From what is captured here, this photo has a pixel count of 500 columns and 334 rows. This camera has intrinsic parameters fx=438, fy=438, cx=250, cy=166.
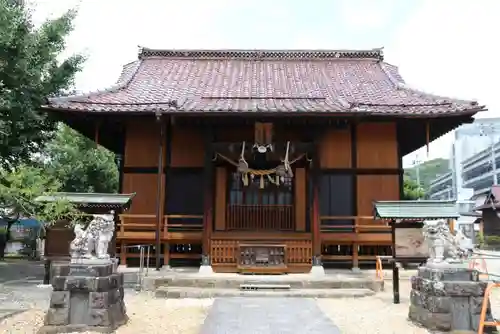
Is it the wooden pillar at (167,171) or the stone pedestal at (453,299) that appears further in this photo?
the wooden pillar at (167,171)

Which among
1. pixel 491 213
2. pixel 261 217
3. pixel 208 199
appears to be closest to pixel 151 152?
pixel 208 199

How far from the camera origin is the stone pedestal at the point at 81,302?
7039mm

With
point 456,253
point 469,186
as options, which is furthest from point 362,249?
point 469,186

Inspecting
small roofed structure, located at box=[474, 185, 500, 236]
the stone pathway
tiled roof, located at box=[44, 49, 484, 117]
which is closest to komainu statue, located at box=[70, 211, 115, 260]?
the stone pathway

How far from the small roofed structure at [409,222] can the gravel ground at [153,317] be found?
13.9ft

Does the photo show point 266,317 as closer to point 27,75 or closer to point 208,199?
point 208,199

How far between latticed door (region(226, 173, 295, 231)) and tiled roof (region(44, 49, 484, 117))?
253 cm

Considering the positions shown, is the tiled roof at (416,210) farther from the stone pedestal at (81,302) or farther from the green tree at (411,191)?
the green tree at (411,191)

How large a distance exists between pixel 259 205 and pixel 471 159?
7544 centimetres

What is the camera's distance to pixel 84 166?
21.8 meters

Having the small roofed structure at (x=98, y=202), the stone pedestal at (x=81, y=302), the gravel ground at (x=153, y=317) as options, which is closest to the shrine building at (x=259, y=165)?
the small roofed structure at (x=98, y=202)

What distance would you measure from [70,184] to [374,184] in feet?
49.1

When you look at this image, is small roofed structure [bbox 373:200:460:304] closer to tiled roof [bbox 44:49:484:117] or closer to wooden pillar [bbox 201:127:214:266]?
tiled roof [bbox 44:49:484:117]

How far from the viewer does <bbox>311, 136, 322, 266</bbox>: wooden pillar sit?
483 inches
